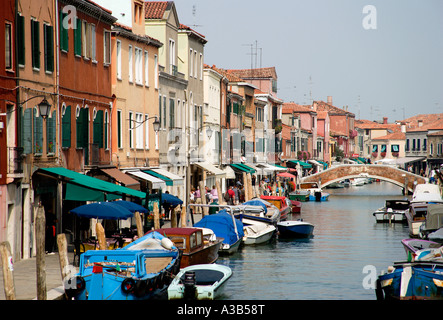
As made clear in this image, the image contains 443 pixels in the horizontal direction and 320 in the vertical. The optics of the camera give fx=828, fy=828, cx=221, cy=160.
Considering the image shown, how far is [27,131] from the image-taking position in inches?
962

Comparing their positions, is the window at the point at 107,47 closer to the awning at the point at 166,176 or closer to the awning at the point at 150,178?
the awning at the point at 150,178

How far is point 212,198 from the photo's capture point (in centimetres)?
4634

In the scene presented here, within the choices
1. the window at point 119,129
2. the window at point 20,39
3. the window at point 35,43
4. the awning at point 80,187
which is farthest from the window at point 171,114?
the window at point 20,39

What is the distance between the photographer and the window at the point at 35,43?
24875 millimetres

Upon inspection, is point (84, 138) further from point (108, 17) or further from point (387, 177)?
point (387, 177)

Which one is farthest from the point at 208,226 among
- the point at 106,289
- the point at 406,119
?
the point at 406,119

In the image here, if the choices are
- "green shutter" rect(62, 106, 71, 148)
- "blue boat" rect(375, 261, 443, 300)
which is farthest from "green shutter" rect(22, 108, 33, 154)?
"blue boat" rect(375, 261, 443, 300)

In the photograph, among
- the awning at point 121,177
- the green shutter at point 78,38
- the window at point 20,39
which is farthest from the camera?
the awning at point 121,177

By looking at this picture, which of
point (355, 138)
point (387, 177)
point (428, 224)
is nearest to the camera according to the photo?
point (428, 224)

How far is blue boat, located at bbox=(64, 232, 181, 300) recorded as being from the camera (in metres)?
18.4

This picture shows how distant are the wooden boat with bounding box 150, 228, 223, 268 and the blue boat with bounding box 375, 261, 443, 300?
6.64m

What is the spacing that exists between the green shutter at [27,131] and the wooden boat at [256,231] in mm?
12812
